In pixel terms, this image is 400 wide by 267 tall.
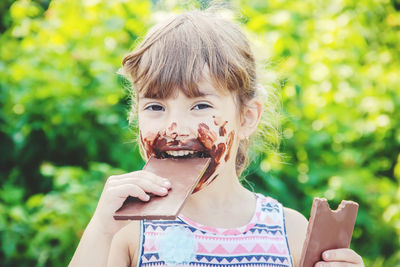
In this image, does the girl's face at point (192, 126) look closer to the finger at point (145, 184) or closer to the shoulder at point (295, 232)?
the finger at point (145, 184)

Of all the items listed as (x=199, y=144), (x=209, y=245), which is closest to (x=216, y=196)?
(x=209, y=245)

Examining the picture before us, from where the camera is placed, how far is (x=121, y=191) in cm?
202

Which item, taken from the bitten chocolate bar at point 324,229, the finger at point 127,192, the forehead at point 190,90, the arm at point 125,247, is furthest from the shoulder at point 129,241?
the bitten chocolate bar at point 324,229

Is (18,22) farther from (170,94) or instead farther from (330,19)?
(170,94)

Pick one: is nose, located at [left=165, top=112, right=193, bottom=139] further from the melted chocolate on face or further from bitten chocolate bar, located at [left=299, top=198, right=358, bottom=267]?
bitten chocolate bar, located at [left=299, top=198, right=358, bottom=267]

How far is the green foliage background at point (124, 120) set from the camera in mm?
3807

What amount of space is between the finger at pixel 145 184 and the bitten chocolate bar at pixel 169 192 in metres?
0.02

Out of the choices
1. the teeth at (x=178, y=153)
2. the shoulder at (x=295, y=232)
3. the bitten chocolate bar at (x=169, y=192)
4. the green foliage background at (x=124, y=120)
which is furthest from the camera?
the green foliage background at (x=124, y=120)

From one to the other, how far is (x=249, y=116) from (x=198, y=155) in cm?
39

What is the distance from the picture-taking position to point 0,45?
479cm

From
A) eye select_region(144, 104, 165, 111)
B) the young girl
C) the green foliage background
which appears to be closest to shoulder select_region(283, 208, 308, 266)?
the young girl

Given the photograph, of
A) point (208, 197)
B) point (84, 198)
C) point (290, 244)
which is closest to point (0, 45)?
point (84, 198)

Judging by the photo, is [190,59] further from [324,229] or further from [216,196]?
[324,229]

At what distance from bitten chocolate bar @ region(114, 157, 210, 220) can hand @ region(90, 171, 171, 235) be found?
0.03 metres
